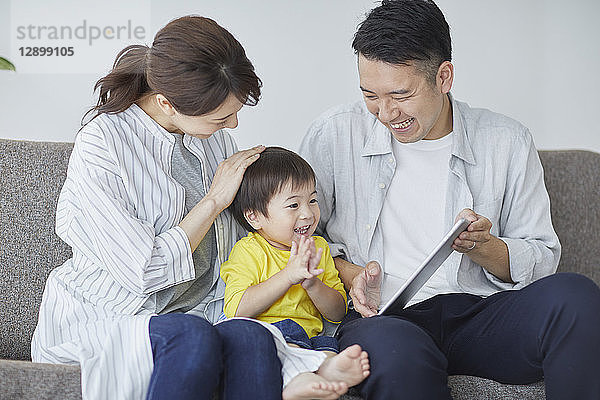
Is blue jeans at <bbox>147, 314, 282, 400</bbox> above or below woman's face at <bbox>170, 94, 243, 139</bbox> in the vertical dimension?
below

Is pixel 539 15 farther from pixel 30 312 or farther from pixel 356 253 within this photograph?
pixel 30 312

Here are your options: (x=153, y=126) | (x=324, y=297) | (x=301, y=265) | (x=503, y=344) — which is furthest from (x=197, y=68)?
(x=503, y=344)

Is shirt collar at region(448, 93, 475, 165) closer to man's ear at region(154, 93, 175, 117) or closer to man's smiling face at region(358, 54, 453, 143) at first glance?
man's smiling face at region(358, 54, 453, 143)

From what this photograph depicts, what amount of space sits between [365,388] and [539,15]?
1790mm

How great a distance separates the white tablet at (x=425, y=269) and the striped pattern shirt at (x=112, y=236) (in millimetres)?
459

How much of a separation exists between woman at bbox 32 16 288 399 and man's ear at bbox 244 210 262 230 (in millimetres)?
76

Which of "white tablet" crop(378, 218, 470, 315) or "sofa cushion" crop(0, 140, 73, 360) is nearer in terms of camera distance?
"white tablet" crop(378, 218, 470, 315)

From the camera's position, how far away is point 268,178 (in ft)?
5.84

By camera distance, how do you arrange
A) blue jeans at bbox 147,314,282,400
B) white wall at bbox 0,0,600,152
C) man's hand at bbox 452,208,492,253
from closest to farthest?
blue jeans at bbox 147,314,282,400
man's hand at bbox 452,208,492,253
white wall at bbox 0,0,600,152

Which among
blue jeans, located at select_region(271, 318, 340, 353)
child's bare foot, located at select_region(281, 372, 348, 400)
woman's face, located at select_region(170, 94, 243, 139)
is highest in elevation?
woman's face, located at select_region(170, 94, 243, 139)

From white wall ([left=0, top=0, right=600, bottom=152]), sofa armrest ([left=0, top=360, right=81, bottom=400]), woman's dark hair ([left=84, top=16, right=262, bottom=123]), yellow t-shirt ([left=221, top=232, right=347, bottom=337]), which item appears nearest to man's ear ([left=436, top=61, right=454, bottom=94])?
woman's dark hair ([left=84, top=16, right=262, bottom=123])

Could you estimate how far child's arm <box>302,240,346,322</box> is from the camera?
1651 millimetres

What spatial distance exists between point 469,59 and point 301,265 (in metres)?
1.44

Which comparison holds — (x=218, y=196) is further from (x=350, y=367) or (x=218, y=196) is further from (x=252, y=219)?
(x=350, y=367)
